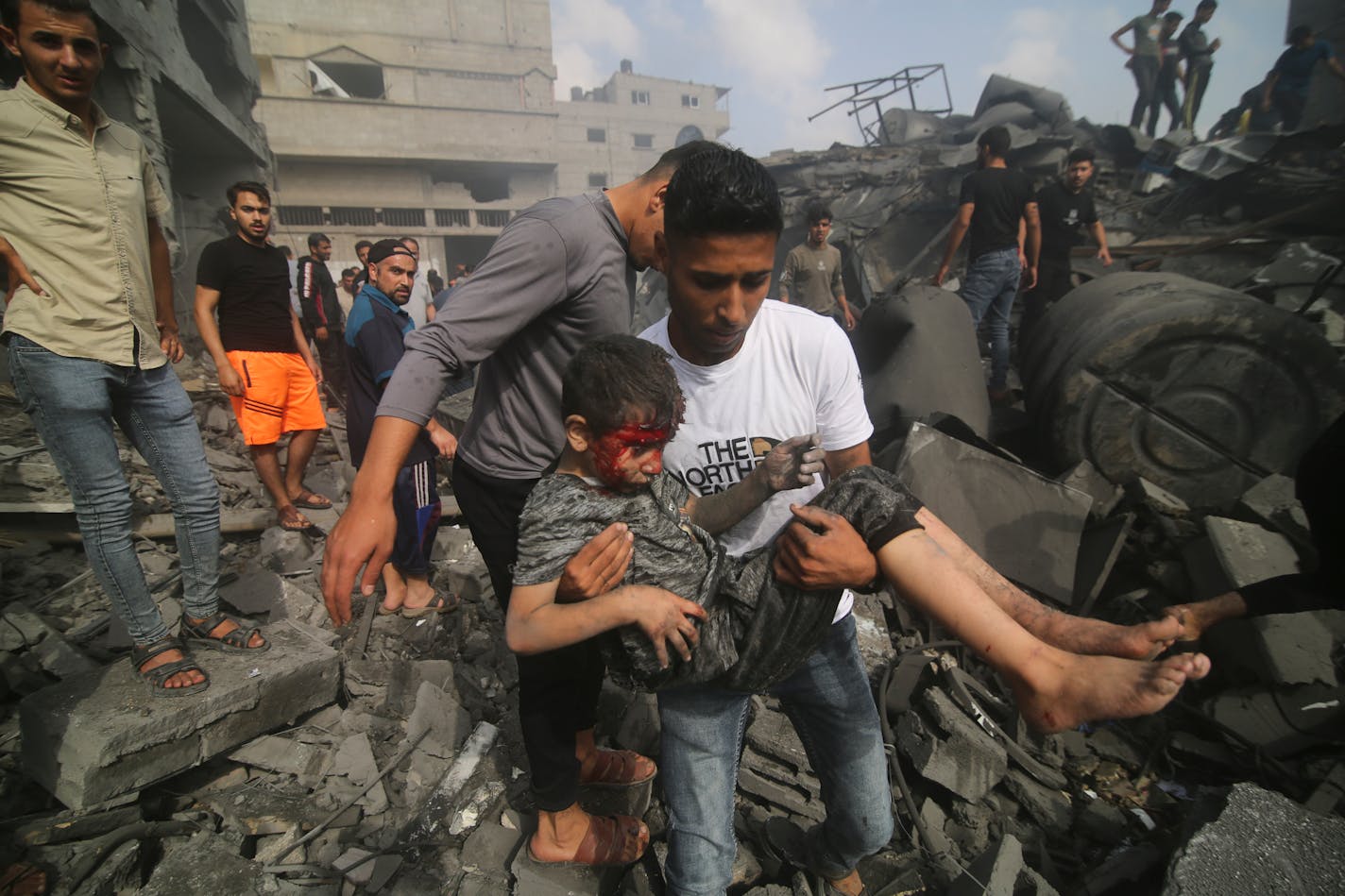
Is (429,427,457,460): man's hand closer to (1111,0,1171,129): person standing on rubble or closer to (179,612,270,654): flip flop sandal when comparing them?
(179,612,270,654): flip flop sandal

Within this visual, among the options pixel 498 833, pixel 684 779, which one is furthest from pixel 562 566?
pixel 498 833

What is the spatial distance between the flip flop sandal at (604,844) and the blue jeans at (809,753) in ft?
1.81

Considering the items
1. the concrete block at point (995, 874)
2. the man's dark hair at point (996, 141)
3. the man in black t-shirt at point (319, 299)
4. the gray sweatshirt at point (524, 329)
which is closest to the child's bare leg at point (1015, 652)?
the concrete block at point (995, 874)

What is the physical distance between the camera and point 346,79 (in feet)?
90.7

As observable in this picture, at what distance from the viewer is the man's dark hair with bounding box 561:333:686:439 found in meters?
1.43

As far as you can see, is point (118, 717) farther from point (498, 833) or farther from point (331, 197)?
point (331, 197)

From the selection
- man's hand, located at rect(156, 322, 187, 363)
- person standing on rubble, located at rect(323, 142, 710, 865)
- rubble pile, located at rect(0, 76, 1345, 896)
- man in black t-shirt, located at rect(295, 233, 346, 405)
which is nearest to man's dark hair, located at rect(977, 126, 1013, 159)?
rubble pile, located at rect(0, 76, 1345, 896)

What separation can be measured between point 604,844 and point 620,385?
1.75m

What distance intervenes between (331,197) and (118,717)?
27506 mm

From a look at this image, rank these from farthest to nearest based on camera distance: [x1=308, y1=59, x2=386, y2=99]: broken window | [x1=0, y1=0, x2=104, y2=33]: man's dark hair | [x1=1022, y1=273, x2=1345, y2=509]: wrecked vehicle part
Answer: [x1=308, y1=59, x2=386, y2=99]: broken window, [x1=1022, y1=273, x2=1345, y2=509]: wrecked vehicle part, [x1=0, y1=0, x2=104, y2=33]: man's dark hair

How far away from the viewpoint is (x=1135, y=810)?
2.72 m

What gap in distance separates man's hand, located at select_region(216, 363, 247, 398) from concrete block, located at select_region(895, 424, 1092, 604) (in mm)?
4363

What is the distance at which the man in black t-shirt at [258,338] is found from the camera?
383 cm

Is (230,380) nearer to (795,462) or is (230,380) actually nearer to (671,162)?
(671,162)
